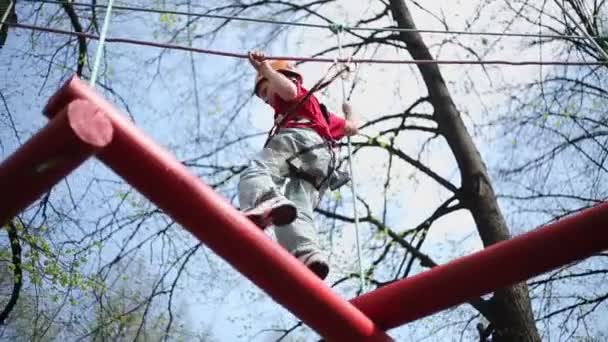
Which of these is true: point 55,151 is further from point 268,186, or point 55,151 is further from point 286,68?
point 286,68

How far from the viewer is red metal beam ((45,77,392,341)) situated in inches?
52.3

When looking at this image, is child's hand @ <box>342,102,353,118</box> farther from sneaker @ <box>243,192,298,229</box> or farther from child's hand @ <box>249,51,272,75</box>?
sneaker @ <box>243,192,298,229</box>

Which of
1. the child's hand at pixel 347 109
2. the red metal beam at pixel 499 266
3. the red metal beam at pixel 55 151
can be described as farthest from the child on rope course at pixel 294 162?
the red metal beam at pixel 55 151

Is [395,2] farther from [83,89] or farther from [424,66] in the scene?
[83,89]

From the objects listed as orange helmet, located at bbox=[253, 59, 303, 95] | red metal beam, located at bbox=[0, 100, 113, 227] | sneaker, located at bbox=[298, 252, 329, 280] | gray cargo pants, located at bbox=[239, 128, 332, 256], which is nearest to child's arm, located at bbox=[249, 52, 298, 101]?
Answer: gray cargo pants, located at bbox=[239, 128, 332, 256]

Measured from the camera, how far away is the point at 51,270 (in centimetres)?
614

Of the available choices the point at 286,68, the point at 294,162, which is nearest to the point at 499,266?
the point at 294,162

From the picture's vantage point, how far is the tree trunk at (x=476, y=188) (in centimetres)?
486

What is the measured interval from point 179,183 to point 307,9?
6621 millimetres

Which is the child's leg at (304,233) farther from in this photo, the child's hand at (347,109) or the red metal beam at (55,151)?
the red metal beam at (55,151)

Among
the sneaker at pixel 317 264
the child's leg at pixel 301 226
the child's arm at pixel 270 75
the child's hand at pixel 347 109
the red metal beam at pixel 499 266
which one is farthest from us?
the child's hand at pixel 347 109

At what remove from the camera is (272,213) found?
92.6 inches

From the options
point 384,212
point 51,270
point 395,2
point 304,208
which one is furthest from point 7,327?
point 395,2

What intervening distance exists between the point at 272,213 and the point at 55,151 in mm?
1180
